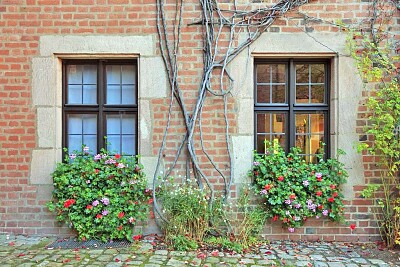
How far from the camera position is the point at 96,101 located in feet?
15.8

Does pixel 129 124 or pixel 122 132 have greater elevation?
pixel 129 124

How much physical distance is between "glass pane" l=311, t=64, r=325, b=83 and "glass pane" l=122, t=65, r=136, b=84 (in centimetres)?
244

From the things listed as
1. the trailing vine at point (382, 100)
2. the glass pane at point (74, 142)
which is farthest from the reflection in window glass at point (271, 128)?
the glass pane at point (74, 142)

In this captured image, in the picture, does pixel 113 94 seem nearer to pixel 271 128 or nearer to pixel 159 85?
pixel 159 85

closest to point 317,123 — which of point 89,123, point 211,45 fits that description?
point 211,45

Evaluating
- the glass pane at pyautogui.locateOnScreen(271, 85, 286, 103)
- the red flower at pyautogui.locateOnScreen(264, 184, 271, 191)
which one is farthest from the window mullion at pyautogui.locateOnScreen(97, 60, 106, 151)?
the glass pane at pyautogui.locateOnScreen(271, 85, 286, 103)

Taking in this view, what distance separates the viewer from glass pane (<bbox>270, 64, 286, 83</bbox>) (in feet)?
15.8

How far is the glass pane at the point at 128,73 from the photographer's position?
4836mm

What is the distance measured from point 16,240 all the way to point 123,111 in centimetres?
211

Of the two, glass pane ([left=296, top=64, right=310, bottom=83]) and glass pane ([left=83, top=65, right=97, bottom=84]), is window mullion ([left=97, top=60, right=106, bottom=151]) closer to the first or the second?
glass pane ([left=83, top=65, right=97, bottom=84])

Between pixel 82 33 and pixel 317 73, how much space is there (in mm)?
3174

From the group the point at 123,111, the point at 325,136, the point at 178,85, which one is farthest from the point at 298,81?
the point at 123,111

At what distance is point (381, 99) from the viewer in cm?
452

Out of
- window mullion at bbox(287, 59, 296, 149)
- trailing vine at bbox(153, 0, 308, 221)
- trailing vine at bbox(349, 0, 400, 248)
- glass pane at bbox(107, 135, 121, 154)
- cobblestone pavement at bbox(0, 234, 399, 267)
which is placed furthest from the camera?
glass pane at bbox(107, 135, 121, 154)
